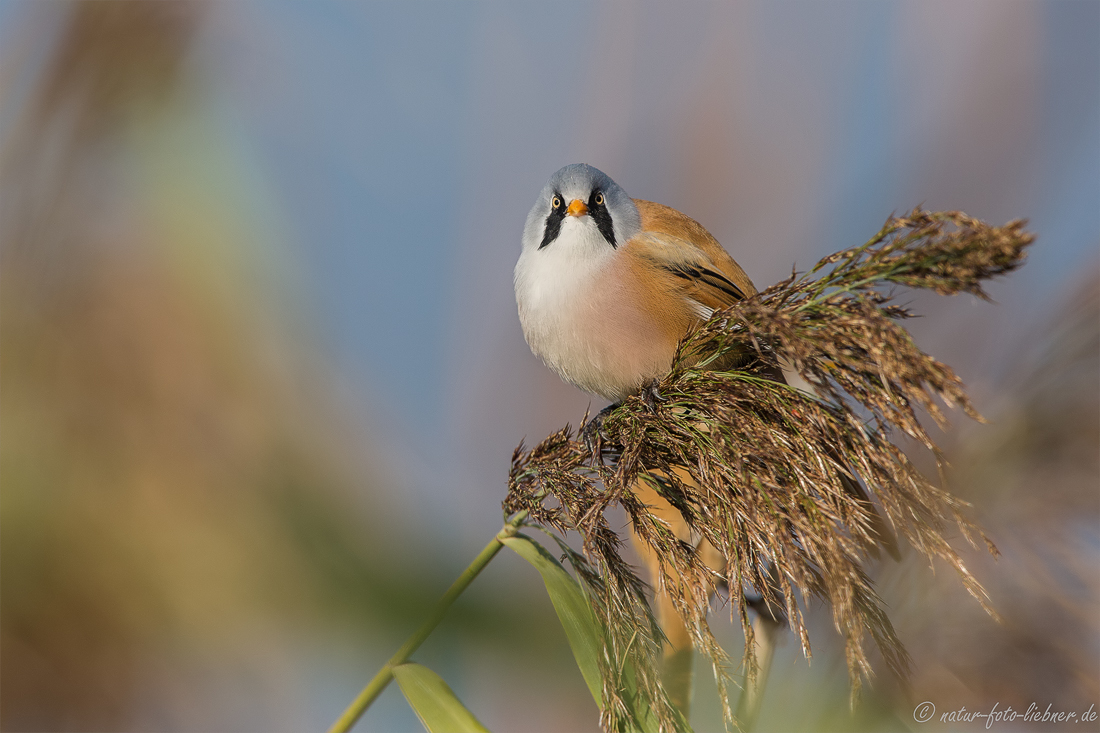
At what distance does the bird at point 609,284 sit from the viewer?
196 centimetres

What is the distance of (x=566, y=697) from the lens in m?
2.93

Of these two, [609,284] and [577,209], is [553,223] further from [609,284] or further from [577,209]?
[609,284]

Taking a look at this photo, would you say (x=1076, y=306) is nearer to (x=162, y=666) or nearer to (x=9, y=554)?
(x=162, y=666)

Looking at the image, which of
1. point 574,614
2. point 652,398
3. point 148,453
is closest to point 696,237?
point 652,398

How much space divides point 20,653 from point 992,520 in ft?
12.8

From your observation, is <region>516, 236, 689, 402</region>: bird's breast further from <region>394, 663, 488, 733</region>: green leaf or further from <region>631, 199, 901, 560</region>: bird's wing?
<region>394, 663, 488, 733</region>: green leaf

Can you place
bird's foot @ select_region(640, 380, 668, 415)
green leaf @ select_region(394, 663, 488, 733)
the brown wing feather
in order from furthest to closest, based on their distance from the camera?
1. the brown wing feather
2. bird's foot @ select_region(640, 380, 668, 415)
3. green leaf @ select_region(394, 663, 488, 733)

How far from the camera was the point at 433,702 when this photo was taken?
47.9 inches

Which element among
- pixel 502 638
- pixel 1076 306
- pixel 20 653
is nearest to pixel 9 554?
pixel 20 653

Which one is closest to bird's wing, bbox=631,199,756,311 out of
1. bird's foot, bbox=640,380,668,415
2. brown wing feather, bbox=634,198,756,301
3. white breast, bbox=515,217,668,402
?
brown wing feather, bbox=634,198,756,301

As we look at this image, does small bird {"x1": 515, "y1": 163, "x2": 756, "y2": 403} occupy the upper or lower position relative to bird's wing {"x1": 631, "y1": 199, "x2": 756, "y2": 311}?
lower

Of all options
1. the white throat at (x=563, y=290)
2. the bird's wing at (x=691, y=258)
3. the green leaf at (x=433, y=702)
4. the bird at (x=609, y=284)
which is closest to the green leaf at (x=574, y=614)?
the green leaf at (x=433, y=702)

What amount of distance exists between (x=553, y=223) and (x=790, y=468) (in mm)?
1199

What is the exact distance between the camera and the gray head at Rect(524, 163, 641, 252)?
2.13 m
